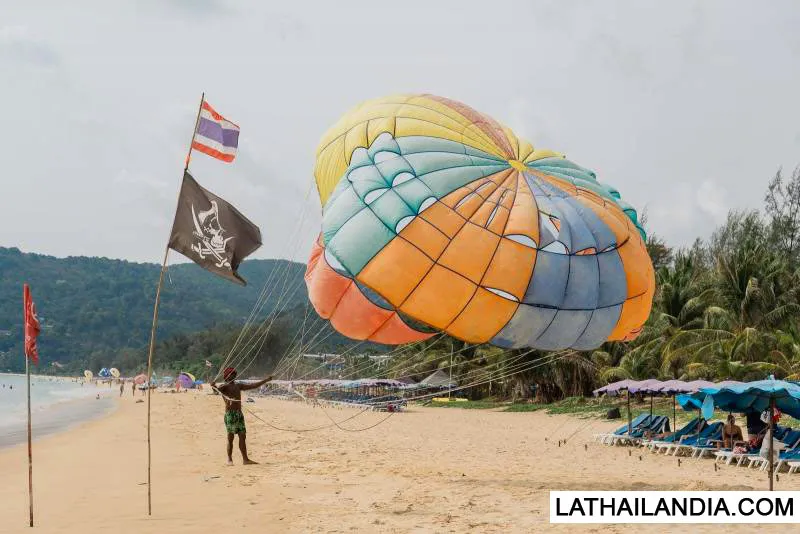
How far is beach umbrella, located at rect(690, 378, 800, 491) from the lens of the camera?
12.0 m

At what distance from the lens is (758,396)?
1348cm

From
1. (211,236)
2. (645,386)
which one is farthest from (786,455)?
(211,236)

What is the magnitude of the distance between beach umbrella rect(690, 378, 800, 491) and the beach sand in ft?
3.91

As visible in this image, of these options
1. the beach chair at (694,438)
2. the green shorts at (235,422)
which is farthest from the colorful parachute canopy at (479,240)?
the beach chair at (694,438)

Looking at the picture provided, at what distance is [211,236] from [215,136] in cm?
131

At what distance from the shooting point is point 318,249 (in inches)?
488

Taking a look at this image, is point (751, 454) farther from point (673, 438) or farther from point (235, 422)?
point (235, 422)

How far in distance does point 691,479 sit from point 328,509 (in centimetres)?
661

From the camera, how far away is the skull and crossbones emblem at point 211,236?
30.0ft

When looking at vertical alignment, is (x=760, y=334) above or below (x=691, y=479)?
above

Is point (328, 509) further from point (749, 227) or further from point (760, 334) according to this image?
point (749, 227)

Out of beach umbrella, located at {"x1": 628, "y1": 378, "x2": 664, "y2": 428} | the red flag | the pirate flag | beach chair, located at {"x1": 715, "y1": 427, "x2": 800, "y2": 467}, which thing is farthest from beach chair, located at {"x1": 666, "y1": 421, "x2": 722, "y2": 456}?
the red flag

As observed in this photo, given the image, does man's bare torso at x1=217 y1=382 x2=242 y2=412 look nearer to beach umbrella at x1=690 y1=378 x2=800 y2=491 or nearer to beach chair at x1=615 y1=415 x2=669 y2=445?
beach umbrella at x1=690 y1=378 x2=800 y2=491

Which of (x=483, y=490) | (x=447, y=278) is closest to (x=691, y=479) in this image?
(x=483, y=490)
